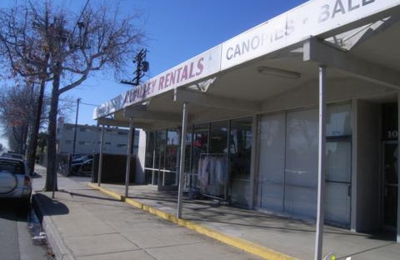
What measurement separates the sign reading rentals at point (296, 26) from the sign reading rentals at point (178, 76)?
1.65 feet

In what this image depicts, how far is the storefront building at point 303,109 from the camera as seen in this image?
6.54 m

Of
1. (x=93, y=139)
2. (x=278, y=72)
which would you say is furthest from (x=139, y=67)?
(x=93, y=139)

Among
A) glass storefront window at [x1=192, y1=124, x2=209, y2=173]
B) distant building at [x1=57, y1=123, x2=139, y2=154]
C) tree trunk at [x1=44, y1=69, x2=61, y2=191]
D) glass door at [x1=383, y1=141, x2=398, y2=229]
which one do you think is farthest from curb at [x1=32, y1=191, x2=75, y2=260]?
distant building at [x1=57, y1=123, x2=139, y2=154]

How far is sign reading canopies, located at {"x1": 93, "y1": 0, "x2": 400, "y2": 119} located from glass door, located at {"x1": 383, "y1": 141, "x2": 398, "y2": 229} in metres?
4.28

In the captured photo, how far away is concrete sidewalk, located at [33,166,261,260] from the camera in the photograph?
7.21 m

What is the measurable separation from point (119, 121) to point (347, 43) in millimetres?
15660

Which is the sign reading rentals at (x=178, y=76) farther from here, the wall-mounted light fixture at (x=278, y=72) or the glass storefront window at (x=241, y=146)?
the glass storefront window at (x=241, y=146)

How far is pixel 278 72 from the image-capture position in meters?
9.41

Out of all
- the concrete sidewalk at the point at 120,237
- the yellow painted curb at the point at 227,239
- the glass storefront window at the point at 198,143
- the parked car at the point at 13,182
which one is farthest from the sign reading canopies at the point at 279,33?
the parked car at the point at 13,182

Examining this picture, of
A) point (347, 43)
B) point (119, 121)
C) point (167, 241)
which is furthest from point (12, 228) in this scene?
point (119, 121)

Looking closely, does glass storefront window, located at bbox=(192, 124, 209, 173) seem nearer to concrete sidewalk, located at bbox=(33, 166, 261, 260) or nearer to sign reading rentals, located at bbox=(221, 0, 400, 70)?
concrete sidewalk, located at bbox=(33, 166, 261, 260)

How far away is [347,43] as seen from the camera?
22.6 feet

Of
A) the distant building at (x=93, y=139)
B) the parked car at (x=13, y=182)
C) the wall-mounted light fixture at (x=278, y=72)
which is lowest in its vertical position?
the parked car at (x=13, y=182)

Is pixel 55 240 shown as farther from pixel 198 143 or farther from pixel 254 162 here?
pixel 198 143
